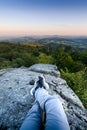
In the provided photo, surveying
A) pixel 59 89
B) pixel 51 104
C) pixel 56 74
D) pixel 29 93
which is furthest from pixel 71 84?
pixel 51 104

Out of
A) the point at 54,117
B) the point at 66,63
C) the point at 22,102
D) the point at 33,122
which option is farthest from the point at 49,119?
the point at 66,63

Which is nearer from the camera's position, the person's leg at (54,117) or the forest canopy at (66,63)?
the person's leg at (54,117)

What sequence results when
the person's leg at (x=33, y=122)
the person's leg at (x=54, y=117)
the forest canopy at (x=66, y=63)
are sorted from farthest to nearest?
the forest canopy at (x=66, y=63) < the person's leg at (x=33, y=122) < the person's leg at (x=54, y=117)

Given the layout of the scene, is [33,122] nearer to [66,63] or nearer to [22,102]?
[22,102]

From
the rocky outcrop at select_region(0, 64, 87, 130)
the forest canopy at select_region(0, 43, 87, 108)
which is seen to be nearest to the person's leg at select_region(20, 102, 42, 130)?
the rocky outcrop at select_region(0, 64, 87, 130)

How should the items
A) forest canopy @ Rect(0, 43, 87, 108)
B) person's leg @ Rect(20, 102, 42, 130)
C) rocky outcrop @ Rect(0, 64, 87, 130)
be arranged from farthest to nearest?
forest canopy @ Rect(0, 43, 87, 108) → rocky outcrop @ Rect(0, 64, 87, 130) → person's leg @ Rect(20, 102, 42, 130)

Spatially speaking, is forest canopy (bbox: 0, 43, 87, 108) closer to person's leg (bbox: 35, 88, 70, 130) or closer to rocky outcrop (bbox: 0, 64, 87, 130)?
rocky outcrop (bbox: 0, 64, 87, 130)

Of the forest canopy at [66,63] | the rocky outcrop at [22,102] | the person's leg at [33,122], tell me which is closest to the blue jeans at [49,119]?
the person's leg at [33,122]

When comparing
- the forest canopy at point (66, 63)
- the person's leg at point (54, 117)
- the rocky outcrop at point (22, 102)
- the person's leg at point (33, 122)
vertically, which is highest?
the person's leg at point (54, 117)

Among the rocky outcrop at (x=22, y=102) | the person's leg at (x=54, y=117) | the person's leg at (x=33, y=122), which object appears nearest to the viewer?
the person's leg at (x=54, y=117)

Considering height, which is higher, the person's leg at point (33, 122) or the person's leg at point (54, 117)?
the person's leg at point (54, 117)

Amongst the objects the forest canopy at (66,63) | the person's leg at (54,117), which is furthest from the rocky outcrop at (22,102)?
the forest canopy at (66,63)

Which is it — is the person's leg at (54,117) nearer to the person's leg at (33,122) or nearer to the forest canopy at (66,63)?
the person's leg at (33,122)

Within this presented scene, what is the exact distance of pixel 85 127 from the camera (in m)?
4.79
